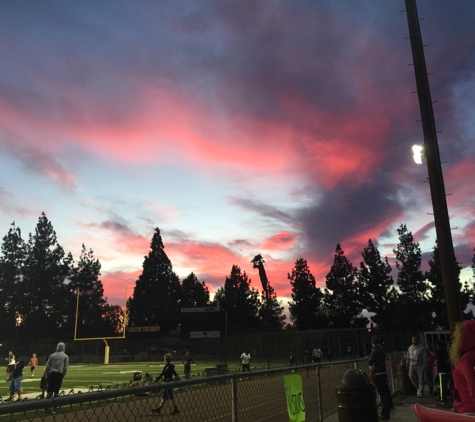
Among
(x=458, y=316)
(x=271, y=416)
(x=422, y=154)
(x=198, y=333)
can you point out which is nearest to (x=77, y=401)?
(x=271, y=416)

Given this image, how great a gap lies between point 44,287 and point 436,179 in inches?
3523

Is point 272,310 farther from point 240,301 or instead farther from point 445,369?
point 445,369

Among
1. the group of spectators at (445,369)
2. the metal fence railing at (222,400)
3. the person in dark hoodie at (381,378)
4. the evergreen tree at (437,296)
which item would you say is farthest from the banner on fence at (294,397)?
the evergreen tree at (437,296)

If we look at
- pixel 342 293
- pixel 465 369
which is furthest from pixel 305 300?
pixel 465 369

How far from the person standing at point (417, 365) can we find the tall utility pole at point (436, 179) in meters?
4.96

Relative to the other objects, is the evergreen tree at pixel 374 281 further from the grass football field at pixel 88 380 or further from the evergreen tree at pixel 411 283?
the grass football field at pixel 88 380

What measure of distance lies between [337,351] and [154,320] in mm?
52873

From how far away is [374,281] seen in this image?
8362 cm

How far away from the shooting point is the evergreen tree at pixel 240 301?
110 metres

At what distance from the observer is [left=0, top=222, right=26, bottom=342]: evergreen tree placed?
3307 inches

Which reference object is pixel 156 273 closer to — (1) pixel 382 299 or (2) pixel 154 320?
(2) pixel 154 320

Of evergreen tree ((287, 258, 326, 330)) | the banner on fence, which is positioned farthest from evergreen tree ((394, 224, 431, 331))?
the banner on fence

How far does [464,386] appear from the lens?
395 cm

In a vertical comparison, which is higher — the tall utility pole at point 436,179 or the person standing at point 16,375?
the tall utility pole at point 436,179
